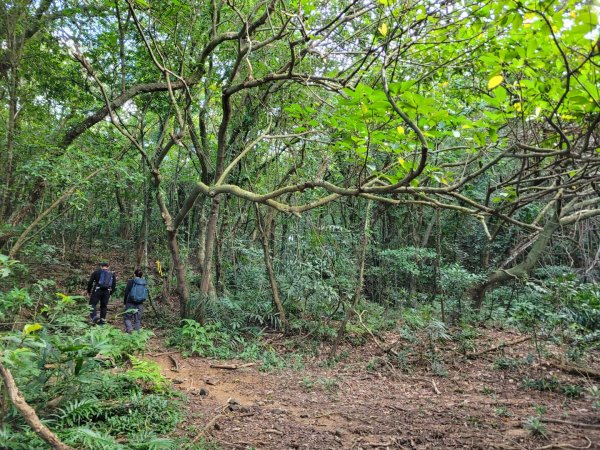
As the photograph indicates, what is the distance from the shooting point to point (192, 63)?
28.4 ft

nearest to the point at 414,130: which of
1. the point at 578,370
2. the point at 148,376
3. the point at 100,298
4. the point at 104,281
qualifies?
the point at 148,376

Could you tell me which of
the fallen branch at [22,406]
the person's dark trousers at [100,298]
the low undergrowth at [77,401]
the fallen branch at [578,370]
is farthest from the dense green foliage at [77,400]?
the fallen branch at [578,370]

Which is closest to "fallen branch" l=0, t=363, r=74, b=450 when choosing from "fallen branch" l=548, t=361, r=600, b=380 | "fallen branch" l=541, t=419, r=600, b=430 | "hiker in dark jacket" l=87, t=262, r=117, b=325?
"fallen branch" l=541, t=419, r=600, b=430

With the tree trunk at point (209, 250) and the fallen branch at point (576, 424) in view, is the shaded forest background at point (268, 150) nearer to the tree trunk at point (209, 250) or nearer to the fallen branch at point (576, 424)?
the tree trunk at point (209, 250)

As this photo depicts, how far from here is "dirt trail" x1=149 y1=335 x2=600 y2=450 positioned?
427 centimetres

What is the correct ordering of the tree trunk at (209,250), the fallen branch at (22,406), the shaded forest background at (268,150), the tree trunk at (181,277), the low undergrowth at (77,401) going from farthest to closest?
the tree trunk at (209,250)
the tree trunk at (181,277)
the shaded forest background at (268,150)
the low undergrowth at (77,401)
the fallen branch at (22,406)

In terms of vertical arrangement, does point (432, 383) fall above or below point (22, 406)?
below

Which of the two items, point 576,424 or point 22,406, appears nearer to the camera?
point 22,406

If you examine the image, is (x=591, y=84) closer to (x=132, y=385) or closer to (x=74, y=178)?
(x=132, y=385)

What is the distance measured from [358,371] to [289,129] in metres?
5.89

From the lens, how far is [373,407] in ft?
18.3

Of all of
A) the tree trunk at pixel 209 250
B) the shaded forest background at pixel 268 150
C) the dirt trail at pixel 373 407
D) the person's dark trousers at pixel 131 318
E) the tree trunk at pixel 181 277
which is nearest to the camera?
the dirt trail at pixel 373 407

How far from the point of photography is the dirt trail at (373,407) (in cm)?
427

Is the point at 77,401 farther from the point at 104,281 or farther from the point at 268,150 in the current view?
the point at 268,150
